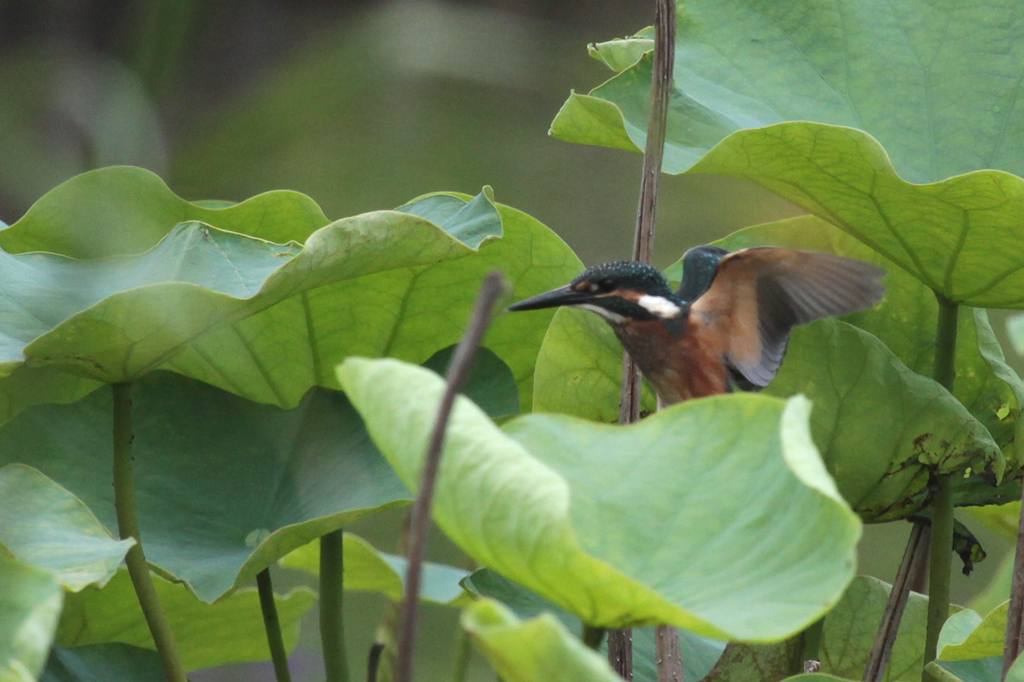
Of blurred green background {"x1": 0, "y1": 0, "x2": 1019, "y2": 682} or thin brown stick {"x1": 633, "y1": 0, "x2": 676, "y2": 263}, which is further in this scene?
blurred green background {"x1": 0, "y1": 0, "x2": 1019, "y2": 682}

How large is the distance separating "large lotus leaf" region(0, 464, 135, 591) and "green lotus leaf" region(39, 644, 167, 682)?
0.33 ft

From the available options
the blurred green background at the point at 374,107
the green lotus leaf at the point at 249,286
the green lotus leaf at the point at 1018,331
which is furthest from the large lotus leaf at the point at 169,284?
the blurred green background at the point at 374,107

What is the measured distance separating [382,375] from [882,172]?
0.31 meters

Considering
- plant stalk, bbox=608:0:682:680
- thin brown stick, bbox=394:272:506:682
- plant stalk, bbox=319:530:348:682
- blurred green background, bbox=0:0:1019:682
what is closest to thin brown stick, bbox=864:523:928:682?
plant stalk, bbox=608:0:682:680

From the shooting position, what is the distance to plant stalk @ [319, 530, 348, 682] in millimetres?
563

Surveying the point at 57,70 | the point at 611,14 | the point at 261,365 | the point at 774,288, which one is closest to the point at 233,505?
the point at 261,365

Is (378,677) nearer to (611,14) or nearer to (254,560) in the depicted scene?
(254,560)

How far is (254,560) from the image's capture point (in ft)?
1.77

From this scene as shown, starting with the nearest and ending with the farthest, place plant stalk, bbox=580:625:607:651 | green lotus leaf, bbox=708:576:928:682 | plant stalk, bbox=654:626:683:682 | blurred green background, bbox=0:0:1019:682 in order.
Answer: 1. plant stalk, bbox=580:625:607:651
2. plant stalk, bbox=654:626:683:682
3. green lotus leaf, bbox=708:576:928:682
4. blurred green background, bbox=0:0:1019:682

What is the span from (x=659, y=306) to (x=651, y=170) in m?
0.17

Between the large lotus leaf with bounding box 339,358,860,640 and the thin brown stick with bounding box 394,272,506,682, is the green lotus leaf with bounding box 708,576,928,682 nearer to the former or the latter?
the large lotus leaf with bounding box 339,358,860,640

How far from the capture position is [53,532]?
17.9 inches

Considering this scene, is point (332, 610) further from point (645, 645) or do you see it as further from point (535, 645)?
point (535, 645)

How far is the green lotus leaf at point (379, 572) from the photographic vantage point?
2.19ft
